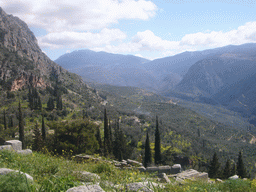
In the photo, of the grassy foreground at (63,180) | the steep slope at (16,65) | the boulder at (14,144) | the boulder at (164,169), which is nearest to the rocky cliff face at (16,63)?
the steep slope at (16,65)

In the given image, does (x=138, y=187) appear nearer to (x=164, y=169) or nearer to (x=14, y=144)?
(x=164, y=169)

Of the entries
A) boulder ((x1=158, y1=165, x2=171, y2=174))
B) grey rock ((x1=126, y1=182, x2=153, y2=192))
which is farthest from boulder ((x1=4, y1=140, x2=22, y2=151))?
grey rock ((x1=126, y1=182, x2=153, y2=192))

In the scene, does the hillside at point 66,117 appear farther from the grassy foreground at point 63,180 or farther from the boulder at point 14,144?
the grassy foreground at point 63,180

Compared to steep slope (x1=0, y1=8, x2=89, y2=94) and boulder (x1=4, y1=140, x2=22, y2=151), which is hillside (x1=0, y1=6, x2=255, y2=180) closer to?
steep slope (x1=0, y1=8, x2=89, y2=94)

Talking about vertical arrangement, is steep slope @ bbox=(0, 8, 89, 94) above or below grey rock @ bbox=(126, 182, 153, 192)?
above

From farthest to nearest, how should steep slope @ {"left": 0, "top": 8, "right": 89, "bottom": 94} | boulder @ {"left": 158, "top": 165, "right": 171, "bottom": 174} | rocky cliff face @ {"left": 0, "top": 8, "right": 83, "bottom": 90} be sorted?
rocky cliff face @ {"left": 0, "top": 8, "right": 83, "bottom": 90} → steep slope @ {"left": 0, "top": 8, "right": 89, "bottom": 94} → boulder @ {"left": 158, "top": 165, "right": 171, "bottom": 174}

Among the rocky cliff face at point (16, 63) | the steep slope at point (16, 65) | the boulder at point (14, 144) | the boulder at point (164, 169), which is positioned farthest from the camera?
the rocky cliff face at point (16, 63)

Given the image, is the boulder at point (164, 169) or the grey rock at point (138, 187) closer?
the grey rock at point (138, 187)

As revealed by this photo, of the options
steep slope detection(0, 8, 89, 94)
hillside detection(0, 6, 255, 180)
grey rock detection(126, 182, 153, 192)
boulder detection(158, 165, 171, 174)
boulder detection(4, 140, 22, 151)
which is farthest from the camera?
steep slope detection(0, 8, 89, 94)

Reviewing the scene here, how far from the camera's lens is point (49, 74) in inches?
3602

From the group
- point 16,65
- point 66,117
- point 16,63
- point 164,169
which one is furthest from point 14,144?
point 16,63

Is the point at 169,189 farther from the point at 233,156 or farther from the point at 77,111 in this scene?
the point at 233,156

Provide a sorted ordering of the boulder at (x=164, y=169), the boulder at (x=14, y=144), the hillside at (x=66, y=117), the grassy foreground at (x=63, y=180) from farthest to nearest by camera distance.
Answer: the hillside at (x=66, y=117) < the boulder at (x=164, y=169) < the boulder at (x=14, y=144) < the grassy foreground at (x=63, y=180)

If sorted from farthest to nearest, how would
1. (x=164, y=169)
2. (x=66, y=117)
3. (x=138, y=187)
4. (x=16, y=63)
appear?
(x=16, y=63)
(x=66, y=117)
(x=164, y=169)
(x=138, y=187)
